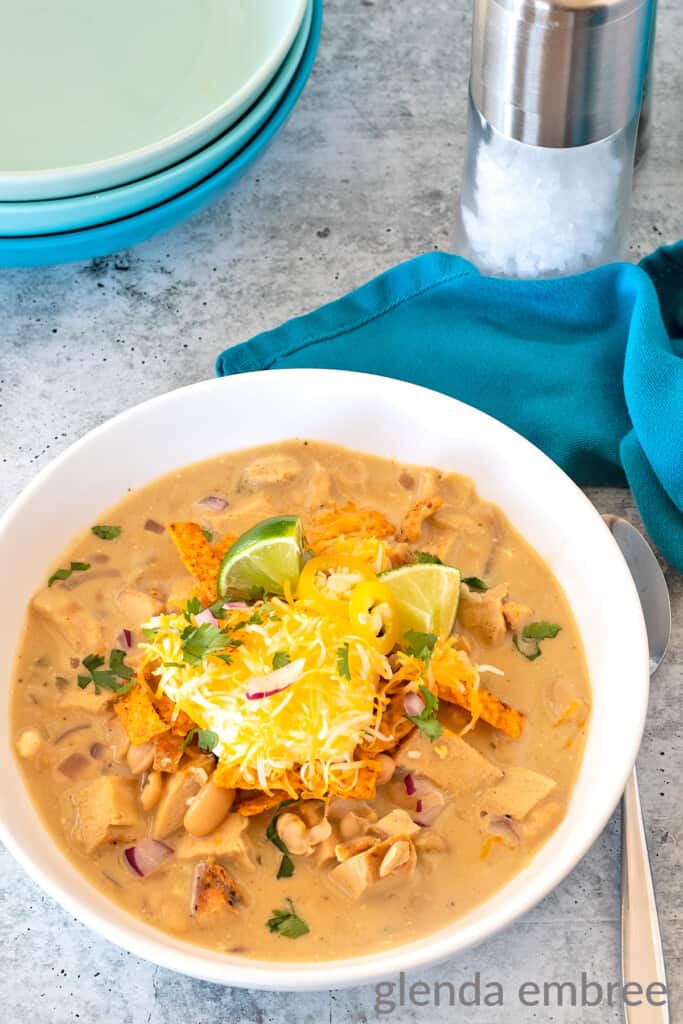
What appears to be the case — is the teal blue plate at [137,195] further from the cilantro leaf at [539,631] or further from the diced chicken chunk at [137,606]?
the cilantro leaf at [539,631]

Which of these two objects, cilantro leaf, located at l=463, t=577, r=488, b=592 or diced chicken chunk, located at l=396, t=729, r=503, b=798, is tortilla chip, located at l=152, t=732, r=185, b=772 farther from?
cilantro leaf, located at l=463, t=577, r=488, b=592

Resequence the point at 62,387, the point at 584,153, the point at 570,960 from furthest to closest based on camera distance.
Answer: the point at 62,387 < the point at 584,153 < the point at 570,960

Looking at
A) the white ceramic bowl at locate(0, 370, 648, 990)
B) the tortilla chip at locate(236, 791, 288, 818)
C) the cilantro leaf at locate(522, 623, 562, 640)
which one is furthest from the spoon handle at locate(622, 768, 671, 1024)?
the tortilla chip at locate(236, 791, 288, 818)

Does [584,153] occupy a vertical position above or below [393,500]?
above

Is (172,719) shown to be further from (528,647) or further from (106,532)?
(528,647)

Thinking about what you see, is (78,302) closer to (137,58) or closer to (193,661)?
(137,58)

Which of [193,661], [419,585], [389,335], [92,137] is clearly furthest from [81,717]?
[92,137]

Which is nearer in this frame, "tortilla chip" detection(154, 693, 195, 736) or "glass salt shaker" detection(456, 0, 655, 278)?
"tortilla chip" detection(154, 693, 195, 736)
